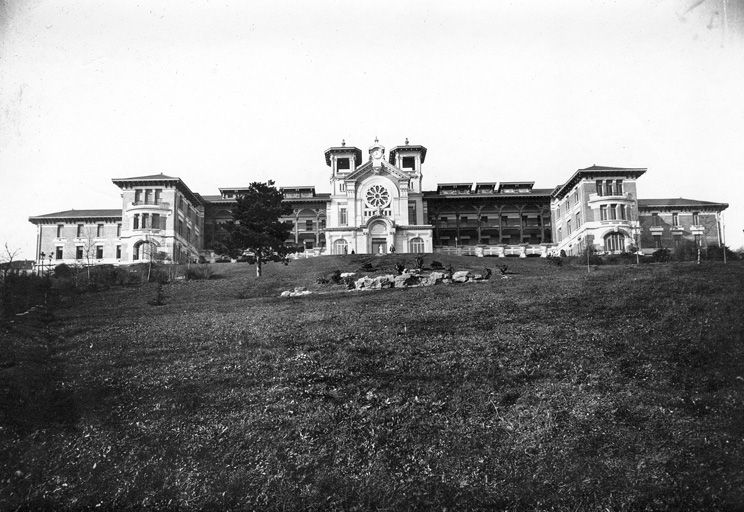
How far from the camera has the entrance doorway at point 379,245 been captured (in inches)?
3014

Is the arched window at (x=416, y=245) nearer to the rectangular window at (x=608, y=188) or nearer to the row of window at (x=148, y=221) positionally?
the rectangular window at (x=608, y=188)

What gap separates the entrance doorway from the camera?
251 feet

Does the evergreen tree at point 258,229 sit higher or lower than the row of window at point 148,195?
lower

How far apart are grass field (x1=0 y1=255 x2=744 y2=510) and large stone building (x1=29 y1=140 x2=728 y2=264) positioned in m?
43.8

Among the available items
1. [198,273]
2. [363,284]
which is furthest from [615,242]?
[198,273]

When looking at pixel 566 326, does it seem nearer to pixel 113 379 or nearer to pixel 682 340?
pixel 682 340

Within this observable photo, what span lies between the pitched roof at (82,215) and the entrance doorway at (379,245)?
30.3 m

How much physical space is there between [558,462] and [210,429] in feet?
29.3

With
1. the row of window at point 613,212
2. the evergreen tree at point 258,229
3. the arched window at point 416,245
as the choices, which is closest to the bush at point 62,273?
the evergreen tree at point 258,229

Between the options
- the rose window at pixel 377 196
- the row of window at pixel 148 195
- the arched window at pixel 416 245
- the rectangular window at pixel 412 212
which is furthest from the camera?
the rectangular window at pixel 412 212

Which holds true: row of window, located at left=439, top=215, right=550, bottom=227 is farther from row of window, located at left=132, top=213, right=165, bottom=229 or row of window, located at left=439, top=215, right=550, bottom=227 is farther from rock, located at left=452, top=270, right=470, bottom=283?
Answer: rock, located at left=452, top=270, right=470, bottom=283

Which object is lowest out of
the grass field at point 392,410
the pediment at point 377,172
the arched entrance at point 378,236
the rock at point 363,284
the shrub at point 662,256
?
the grass field at point 392,410

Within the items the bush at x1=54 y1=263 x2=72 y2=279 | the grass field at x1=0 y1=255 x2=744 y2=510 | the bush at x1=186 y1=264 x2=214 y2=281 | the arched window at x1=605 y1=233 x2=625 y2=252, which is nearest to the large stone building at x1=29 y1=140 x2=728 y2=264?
the arched window at x1=605 y1=233 x2=625 y2=252

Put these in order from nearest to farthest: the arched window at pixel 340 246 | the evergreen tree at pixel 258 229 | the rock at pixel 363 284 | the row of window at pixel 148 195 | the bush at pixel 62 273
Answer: the rock at pixel 363 284, the bush at pixel 62 273, the evergreen tree at pixel 258 229, the row of window at pixel 148 195, the arched window at pixel 340 246
